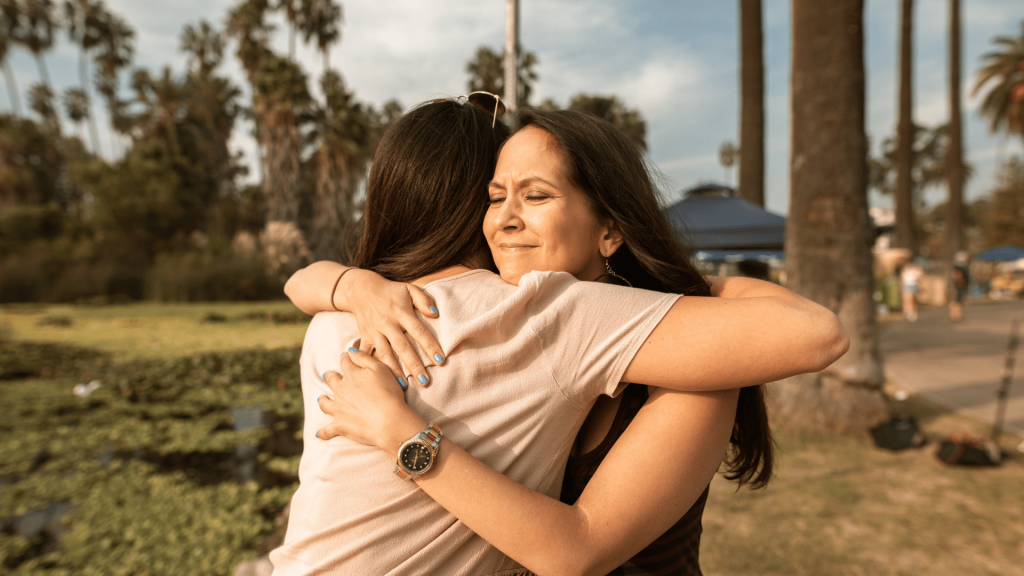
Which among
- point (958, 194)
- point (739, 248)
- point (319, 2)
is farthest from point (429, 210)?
point (319, 2)

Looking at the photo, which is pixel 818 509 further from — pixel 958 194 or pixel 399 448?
pixel 958 194

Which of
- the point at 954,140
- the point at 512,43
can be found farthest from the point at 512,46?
the point at 954,140

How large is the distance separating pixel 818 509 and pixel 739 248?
3.53 metres

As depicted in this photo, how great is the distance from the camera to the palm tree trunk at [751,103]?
9.77 m

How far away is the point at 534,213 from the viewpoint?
59.7 inches

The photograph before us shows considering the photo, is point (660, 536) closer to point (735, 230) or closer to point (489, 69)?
point (735, 230)

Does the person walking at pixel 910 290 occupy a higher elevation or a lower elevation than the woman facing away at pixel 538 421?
lower

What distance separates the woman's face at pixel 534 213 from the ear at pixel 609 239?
8 cm

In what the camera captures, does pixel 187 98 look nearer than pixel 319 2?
No

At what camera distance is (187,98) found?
A: 131 ft

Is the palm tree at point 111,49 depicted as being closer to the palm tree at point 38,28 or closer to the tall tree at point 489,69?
the palm tree at point 38,28

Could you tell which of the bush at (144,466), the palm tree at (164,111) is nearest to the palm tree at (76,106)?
the palm tree at (164,111)

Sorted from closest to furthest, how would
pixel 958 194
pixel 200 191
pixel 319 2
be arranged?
pixel 958 194 → pixel 319 2 → pixel 200 191

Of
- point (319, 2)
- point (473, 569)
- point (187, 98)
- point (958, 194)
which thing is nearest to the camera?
point (473, 569)
